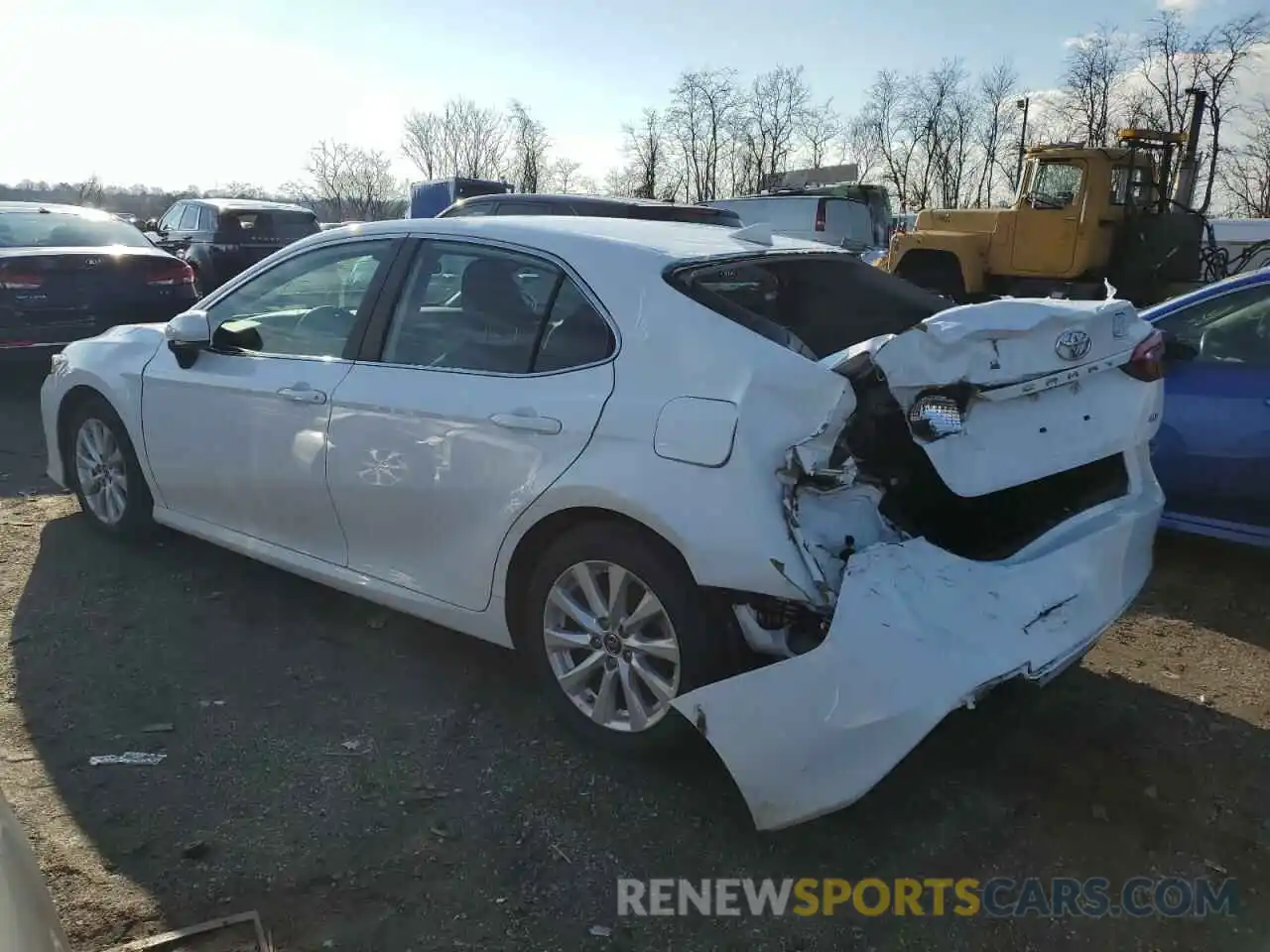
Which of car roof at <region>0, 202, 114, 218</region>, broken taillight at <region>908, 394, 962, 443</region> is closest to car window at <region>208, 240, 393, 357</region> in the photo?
broken taillight at <region>908, 394, 962, 443</region>

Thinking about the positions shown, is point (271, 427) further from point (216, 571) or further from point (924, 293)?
point (924, 293)

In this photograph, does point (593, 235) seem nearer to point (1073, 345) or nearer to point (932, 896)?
point (1073, 345)

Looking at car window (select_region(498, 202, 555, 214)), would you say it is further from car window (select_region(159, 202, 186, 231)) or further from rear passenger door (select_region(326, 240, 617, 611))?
car window (select_region(159, 202, 186, 231))

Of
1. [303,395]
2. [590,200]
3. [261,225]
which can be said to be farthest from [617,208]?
[261,225]

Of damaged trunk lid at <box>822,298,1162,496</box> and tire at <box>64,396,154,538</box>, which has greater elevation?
damaged trunk lid at <box>822,298,1162,496</box>

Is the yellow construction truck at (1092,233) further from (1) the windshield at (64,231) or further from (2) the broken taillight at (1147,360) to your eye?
(2) the broken taillight at (1147,360)

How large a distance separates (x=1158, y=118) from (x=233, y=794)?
40711mm

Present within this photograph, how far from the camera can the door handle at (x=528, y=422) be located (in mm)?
2957

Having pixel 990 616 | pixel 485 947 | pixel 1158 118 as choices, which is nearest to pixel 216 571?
pixel 485 947

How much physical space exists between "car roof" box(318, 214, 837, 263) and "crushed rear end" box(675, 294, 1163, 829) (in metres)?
0.84

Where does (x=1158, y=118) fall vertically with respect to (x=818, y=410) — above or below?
above

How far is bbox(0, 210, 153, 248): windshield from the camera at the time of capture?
8.25 metres

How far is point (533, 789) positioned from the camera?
2.96m

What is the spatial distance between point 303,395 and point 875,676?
7.70 feet
